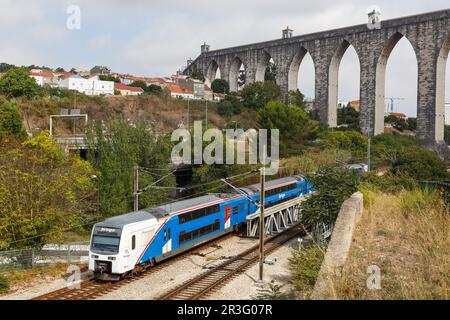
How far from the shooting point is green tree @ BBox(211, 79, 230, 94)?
88812 mm

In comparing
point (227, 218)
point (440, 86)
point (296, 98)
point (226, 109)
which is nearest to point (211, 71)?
point (226, 109)

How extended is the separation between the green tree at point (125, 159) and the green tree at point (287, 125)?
14907 millimetres

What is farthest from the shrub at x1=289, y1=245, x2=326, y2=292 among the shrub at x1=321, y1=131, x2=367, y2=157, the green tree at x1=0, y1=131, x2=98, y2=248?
the shrub at x1=321, y1=131, x2=367, y2=157

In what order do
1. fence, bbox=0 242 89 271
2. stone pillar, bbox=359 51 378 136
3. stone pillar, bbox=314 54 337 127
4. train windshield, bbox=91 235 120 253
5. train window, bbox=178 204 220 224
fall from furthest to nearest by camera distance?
stone pillar, bbox=314 54 337 127
stone pillar, bbox=359 51 378 136
train window, bbox=178 204 220 224
fence, bbox=0 242 89 271
train windshield, bbox=91 235 120 253

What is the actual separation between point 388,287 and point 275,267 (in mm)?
10129

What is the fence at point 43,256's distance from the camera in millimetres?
19109

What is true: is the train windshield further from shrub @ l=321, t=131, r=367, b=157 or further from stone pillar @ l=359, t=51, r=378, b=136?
stone pillar @ l=359, t=51, r=378, b=136

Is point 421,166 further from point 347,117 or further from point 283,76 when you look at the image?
point 283,76

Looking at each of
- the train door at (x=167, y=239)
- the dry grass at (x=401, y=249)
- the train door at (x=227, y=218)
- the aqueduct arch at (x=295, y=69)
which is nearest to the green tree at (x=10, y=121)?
the train door at (x=227, y=218)

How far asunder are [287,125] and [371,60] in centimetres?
1964

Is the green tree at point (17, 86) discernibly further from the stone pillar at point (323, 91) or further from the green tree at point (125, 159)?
the stone pillar at point (323, 91)

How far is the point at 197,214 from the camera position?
2159 cm

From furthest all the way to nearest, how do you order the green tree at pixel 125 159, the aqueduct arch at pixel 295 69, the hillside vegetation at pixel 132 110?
the aqueduct arch at pixel 295 69 < the hillside vegetation at pixel 132 110 < the green tree at pixel 125 159

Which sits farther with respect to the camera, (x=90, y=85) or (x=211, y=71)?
(x=211, y=71)
